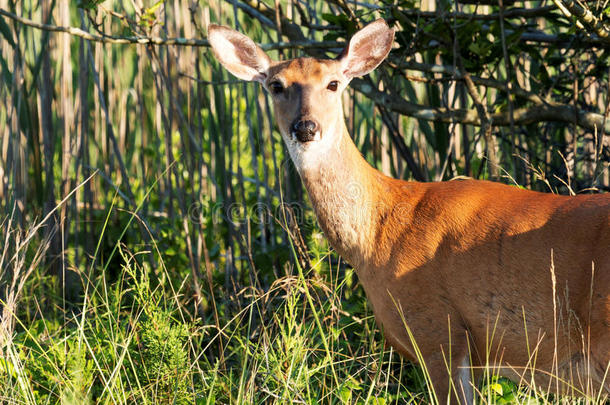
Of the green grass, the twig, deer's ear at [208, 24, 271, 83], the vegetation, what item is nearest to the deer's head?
deer's ear at [208, 24, 271, 83]

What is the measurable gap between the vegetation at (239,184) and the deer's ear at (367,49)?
0.27 meters

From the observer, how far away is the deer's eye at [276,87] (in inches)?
129

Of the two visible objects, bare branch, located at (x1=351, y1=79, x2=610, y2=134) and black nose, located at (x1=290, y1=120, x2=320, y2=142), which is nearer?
black nose, located at (x1=290, y1=120, x2=320, y2=142)

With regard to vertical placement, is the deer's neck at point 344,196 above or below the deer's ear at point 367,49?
below

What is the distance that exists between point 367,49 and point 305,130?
72 centimetres

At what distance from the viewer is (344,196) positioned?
2992mm

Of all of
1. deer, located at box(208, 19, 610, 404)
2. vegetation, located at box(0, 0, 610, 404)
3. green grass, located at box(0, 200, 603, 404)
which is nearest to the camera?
deer, located at box(208, 19, 610, 404)

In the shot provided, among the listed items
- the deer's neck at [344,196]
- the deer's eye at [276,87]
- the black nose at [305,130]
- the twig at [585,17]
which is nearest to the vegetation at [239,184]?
the twig at [585,17]

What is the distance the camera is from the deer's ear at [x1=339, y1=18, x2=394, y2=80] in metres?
3.32

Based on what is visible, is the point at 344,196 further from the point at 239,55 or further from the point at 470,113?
the point at 470,113

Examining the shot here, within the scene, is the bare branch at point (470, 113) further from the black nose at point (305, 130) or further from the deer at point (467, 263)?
the black nose at point (305, 130)

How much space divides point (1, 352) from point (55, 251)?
1.95 m

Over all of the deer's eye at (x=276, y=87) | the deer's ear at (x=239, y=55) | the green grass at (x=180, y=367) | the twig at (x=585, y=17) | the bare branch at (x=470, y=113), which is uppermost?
the twig at (x=585, y=17)

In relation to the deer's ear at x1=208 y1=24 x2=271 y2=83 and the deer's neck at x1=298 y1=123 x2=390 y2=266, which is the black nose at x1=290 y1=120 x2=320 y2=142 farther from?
the deer's ear at x1=208 y1=24 x2=271 y2=83
